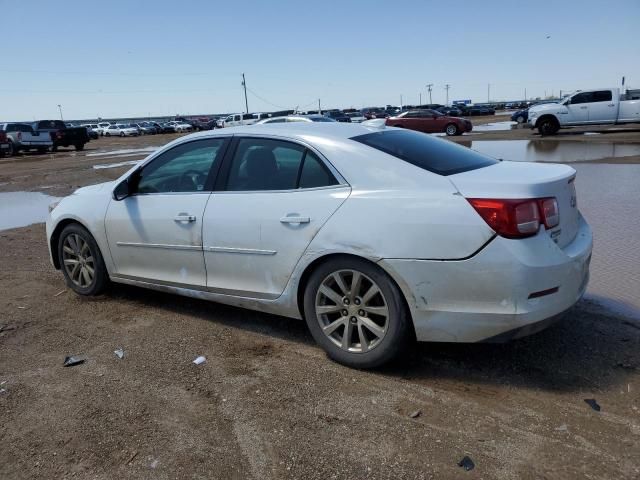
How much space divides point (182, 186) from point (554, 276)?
283cm

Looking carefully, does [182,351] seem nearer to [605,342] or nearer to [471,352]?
[471,352]

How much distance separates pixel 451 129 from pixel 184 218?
1110 inches

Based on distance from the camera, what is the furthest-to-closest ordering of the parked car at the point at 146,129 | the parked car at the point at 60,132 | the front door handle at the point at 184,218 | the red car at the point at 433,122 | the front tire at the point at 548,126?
the parked car at the point at 146,129
the parked car at the point at 60,132
the red car at the point at 433,122
the front tire at the point at 548,126
the front door handle at the point at 184,218

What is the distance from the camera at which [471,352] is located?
3723 millimetres

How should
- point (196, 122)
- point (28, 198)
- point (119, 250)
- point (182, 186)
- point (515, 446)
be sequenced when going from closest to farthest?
point (515, 446), point (182, 186), point (119, 250), point (28, 198), point (196, 122)

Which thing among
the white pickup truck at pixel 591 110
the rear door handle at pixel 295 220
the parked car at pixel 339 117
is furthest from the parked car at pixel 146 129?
the rear door handle at pixel 295 220

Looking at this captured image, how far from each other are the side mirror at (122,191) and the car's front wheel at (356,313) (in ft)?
6.58

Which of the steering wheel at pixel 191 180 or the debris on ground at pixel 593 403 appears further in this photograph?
the steering wheel at pixel 191 180

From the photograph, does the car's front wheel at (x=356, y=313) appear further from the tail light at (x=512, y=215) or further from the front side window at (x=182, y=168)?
the front side window at (x=182, y=168)

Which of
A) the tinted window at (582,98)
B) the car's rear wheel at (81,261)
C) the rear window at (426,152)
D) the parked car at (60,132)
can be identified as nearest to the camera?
the rear window at (426,152)

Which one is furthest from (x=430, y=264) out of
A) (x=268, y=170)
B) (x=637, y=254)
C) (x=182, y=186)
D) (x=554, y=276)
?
(x=637, y=254)

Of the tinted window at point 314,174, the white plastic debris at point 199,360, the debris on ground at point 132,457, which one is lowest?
the debris on ground at point 132,457

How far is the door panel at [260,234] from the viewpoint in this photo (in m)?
3.55

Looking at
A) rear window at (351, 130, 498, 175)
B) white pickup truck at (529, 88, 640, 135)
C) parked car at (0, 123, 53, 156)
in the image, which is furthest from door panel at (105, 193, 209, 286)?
parked car at (0, 123, 53, 156)
